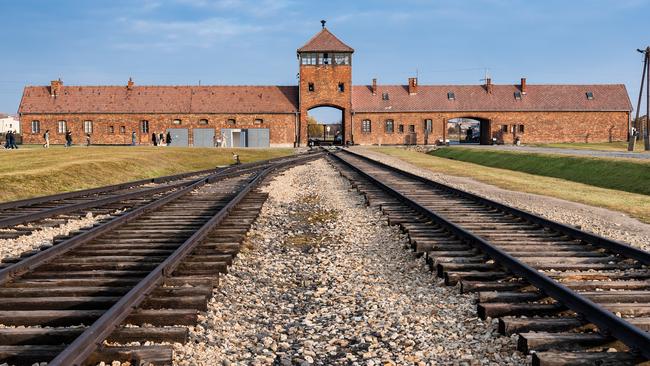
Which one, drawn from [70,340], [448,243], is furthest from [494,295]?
[70,340]

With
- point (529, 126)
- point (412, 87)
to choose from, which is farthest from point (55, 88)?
point (529, 126)

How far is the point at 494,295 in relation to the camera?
16.6ft

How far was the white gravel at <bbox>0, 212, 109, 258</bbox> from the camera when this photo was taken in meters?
7.66

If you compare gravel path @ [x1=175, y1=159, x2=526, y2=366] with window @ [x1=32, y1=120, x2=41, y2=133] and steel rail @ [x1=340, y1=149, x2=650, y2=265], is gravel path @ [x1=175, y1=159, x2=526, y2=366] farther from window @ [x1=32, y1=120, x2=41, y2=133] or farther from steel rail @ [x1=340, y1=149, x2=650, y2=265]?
window @ [x1=32, y1=120, x2=41, y2=133]

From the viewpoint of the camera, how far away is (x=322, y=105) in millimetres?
61438

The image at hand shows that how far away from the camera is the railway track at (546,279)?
3.93 meters

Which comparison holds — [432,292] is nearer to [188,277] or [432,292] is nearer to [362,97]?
[188,277]

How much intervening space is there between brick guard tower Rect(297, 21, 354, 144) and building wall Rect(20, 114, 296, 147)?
7.44ft

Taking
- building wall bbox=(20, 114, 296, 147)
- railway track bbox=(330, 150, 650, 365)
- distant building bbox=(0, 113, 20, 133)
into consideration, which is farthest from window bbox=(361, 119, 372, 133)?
distant building bbox=(0, 113, 20, 133)

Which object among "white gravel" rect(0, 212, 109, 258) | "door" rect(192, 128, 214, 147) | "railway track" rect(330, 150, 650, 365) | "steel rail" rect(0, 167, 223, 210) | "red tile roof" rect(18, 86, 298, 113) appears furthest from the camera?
"red tile roof" rect(18, 86, 298, 113)

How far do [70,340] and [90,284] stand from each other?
1607mm

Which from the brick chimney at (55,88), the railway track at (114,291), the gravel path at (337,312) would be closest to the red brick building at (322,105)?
the brick chimney at (55,88)

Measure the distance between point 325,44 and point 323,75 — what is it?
341 centimetres

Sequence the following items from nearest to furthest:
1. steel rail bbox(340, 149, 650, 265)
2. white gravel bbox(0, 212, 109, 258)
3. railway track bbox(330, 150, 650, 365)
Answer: railway track bbox(330, 150, 650, 365)
steel rail bbox(340, 149, 650, 265)
white gravel bbox(0, 212, 109, 258)
